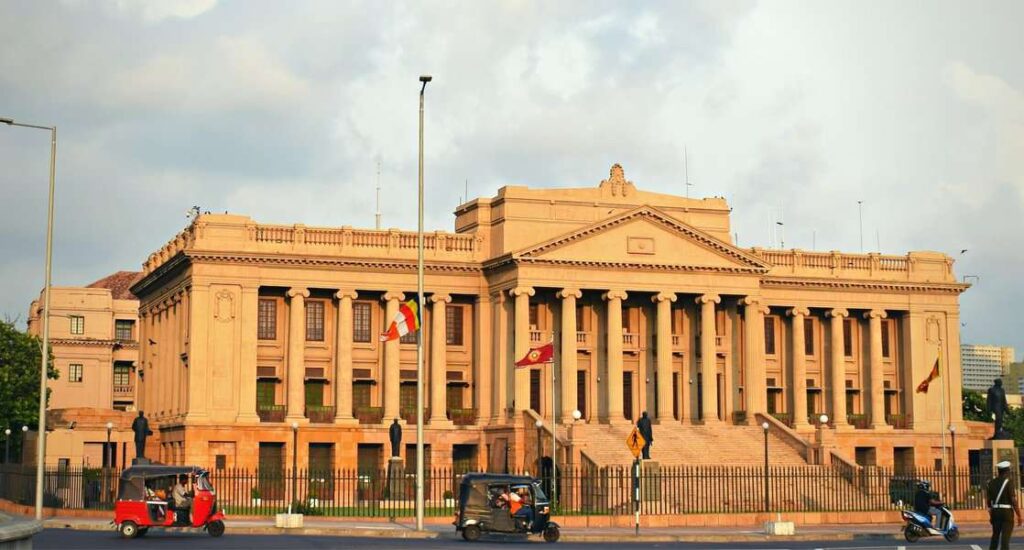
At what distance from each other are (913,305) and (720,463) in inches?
865

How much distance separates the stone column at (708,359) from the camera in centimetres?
8612

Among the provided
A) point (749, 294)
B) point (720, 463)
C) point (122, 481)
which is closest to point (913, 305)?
point (749, 294)

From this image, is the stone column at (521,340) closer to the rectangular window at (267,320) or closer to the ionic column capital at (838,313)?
the rectangular window at (267,320)

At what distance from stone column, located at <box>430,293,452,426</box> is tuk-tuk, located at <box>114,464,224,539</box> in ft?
124

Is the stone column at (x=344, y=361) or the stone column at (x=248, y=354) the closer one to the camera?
the stone column at (x=248, y=354)

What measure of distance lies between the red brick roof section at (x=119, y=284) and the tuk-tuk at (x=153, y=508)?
92.0 meters

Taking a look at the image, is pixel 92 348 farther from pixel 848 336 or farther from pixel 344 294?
pixel 848 336

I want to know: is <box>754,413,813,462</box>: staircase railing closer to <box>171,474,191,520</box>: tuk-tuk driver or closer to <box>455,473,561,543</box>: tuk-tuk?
<box>455,473,561,543</box>: tuk-tuk

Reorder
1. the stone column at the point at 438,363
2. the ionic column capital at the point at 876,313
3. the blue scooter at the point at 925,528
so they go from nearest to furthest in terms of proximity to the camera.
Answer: the blue scooter at the point at 925,528 → the stone column at the point at 438,363 → the ionic column capital at the point at 876,313

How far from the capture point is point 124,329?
419ft

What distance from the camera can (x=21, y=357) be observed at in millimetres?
99062

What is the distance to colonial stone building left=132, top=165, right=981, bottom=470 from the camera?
8188 cm

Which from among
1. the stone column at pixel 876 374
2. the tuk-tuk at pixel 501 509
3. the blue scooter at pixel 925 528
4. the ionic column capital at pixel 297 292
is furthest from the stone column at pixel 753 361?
the tuk-tuk at pixel 501 509

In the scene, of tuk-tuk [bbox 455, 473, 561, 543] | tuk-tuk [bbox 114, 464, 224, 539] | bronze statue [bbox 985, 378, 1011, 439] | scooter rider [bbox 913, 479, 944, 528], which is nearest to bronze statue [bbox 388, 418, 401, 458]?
bronze statue [bbox 985, 378, 1011, 439]
